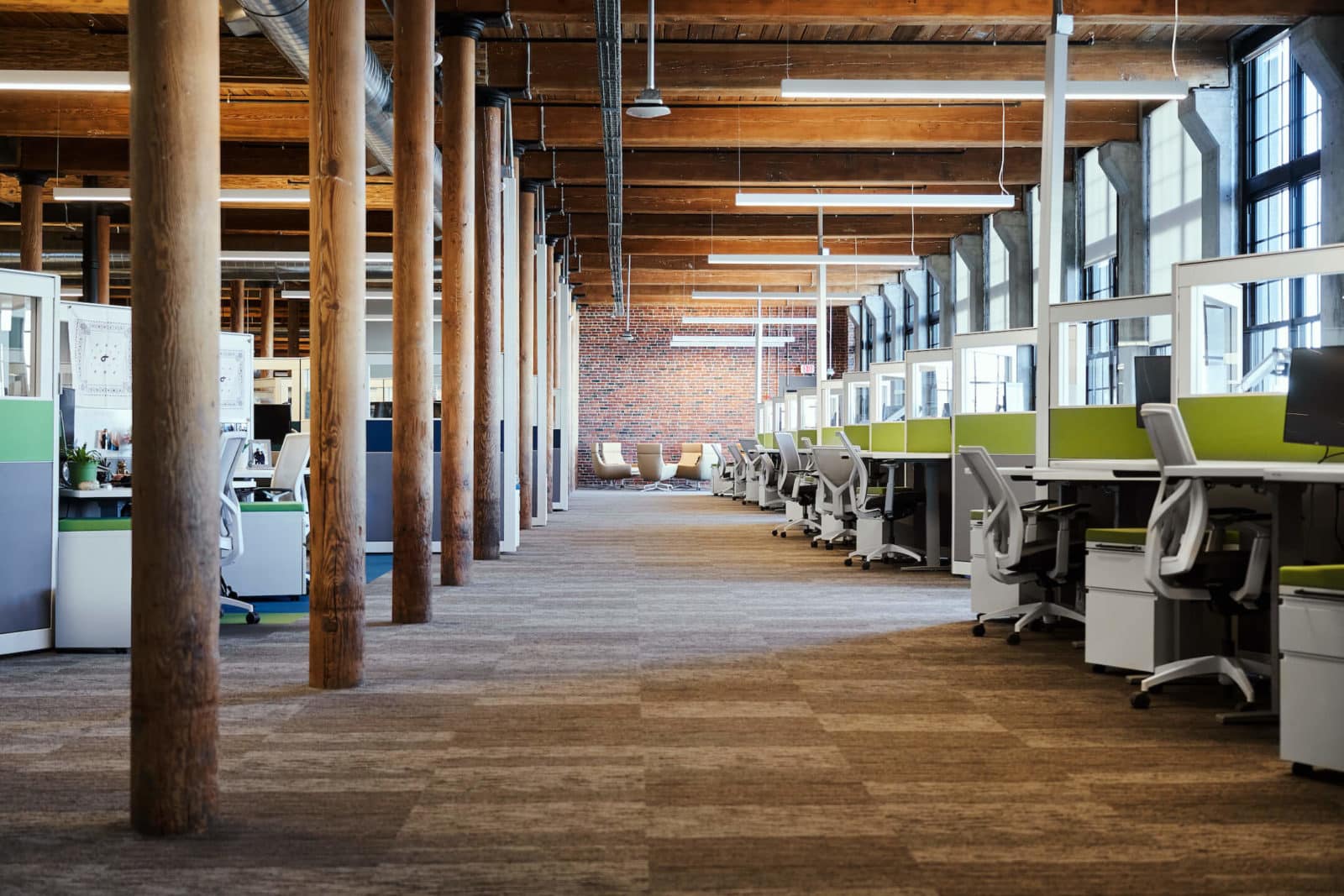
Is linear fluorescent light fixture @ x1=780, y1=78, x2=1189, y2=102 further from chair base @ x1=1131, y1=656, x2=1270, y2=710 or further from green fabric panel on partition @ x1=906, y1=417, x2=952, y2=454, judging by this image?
chair base @ x1=1131, y1=656, x2=1270, y2=710

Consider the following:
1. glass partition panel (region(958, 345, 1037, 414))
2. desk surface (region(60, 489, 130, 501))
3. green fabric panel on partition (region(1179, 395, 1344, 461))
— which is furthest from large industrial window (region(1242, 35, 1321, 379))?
desk surface (region(60, 489, 130, 501))

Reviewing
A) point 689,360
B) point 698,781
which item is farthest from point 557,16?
point 689,360

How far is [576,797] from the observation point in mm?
2889

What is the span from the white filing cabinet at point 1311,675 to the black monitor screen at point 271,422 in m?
8.92

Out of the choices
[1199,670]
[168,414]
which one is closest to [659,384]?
[1199,670]

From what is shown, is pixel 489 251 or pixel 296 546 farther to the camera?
pixel 489 251

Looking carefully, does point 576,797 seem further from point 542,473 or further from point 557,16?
point 542,473

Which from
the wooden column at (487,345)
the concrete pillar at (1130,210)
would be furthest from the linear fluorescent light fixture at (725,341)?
the wooden column at (487,345)

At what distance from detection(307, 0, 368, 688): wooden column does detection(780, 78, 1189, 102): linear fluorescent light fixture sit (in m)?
4.42

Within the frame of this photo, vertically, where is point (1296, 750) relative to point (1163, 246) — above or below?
below

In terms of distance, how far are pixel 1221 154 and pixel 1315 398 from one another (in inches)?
257

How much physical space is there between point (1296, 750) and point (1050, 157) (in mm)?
4161

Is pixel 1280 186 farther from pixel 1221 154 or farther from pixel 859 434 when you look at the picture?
pixel 859 434

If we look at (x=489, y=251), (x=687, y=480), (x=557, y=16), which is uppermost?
(x=557, y=16)
